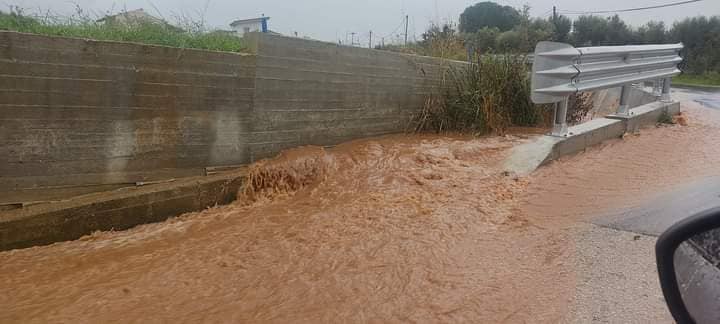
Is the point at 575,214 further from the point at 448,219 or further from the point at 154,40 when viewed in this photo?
the point at 154,40

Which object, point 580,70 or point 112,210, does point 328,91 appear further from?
point 580,70

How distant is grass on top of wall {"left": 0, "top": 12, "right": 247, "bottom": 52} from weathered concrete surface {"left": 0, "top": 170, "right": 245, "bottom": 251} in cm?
128

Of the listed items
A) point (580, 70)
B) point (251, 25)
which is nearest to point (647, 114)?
point (580, 70)

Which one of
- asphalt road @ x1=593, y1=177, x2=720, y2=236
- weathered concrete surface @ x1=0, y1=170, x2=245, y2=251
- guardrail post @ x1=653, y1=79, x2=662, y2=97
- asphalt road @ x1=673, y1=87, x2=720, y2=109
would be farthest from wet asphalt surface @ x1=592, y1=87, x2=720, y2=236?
asphalt road @ x1=673, y1=87, x2=720, y2=109

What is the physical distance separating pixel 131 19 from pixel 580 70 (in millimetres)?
4891

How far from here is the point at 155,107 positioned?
4.02 meters

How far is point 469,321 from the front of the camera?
2.28 m

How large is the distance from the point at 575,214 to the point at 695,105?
8.48m

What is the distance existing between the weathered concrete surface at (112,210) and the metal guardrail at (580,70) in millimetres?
3378

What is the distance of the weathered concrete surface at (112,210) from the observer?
3.35 metres

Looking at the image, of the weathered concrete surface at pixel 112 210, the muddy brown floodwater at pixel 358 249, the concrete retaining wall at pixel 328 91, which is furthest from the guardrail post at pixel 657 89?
the weathered concrete surface at pixel 112 210

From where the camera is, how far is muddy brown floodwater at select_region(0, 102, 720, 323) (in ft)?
8.14

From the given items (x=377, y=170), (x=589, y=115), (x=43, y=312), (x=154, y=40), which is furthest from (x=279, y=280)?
(x=589, y=115)

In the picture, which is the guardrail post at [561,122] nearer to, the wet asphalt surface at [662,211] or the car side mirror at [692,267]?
the wet asphalt surface at [662,211]
